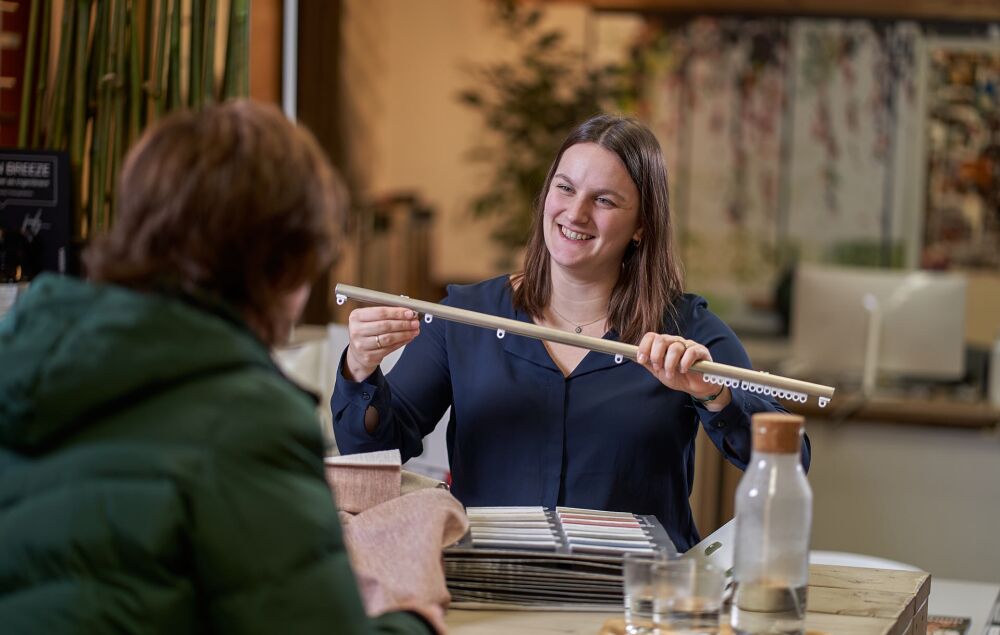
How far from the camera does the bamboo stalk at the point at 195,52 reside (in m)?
2.43

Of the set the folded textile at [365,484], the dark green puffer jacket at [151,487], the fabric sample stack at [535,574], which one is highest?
the dark green puffer jacket at [151,487]

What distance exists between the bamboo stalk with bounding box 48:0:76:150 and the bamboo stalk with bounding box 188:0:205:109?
0.23 metres

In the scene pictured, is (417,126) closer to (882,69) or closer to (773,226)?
(773,226)

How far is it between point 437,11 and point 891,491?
16.8ft

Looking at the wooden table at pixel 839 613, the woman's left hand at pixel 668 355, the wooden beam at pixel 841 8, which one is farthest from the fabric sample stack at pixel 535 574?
the wooden beam at pixel 841 8

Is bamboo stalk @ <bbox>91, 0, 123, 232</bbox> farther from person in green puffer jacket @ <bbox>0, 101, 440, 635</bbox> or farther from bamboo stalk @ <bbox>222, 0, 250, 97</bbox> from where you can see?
person in green puffer jacket @ <bbox>0, 101, 440, 635</bbox>

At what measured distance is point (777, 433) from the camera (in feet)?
3.79

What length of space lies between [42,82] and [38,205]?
247 mm

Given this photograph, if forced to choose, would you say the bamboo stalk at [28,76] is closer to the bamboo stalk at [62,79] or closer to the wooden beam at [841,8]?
the bamboo stalk at [62,79]

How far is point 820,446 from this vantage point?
12.8ft

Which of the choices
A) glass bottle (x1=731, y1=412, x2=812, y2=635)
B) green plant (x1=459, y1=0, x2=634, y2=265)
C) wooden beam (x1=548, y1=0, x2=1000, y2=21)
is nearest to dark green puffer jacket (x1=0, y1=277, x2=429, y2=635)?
glass bottle (x1=731, y1=412, x2=812, y2=635)

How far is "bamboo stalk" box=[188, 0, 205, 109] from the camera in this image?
2.43 meters

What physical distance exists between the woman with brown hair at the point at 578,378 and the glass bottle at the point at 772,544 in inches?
22.6

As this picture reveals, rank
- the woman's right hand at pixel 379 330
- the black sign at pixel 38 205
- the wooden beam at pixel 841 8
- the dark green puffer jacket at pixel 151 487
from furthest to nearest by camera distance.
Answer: the wooden beam at pixel 841 8, the black sign at pixel 38 205, the woman's right hand at pixel 379 330, the dark green puffer jacket at pixel 151 487
